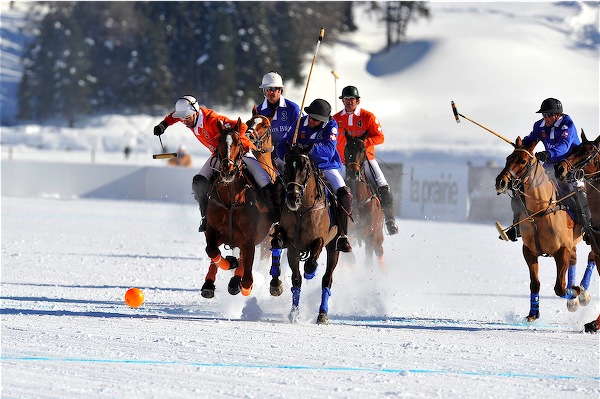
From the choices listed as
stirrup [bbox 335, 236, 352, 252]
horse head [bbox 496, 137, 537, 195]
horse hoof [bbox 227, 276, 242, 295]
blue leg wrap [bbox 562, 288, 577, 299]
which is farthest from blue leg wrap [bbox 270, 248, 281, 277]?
blue leg wrap [bbox 562, 288, 577, 299]

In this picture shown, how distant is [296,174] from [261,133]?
152cm

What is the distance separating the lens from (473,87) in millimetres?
88500

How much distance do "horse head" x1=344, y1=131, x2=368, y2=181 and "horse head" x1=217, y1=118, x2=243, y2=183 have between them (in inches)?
135

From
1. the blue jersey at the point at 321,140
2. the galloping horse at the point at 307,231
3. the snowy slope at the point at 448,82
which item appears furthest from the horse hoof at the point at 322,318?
the snowy slope at the point at 448,82

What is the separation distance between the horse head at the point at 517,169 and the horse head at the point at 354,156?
3.26 meters

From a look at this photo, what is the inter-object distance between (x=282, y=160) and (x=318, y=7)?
76100 mm

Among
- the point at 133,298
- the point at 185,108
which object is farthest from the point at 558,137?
the point at 133,298

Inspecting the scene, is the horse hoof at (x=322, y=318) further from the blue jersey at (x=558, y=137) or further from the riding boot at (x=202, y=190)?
the blue jersey at (x=558, y=137)

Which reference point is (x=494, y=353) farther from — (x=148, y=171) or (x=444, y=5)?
(x=444, y=5)

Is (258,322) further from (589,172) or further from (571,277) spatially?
(571,277)

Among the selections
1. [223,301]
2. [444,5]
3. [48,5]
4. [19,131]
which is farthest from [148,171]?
[444,5]

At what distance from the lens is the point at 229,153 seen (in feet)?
33.1

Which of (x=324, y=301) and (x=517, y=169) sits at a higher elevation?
(x=517, y=169)

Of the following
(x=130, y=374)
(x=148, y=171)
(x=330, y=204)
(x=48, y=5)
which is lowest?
(x=130, y=374)
